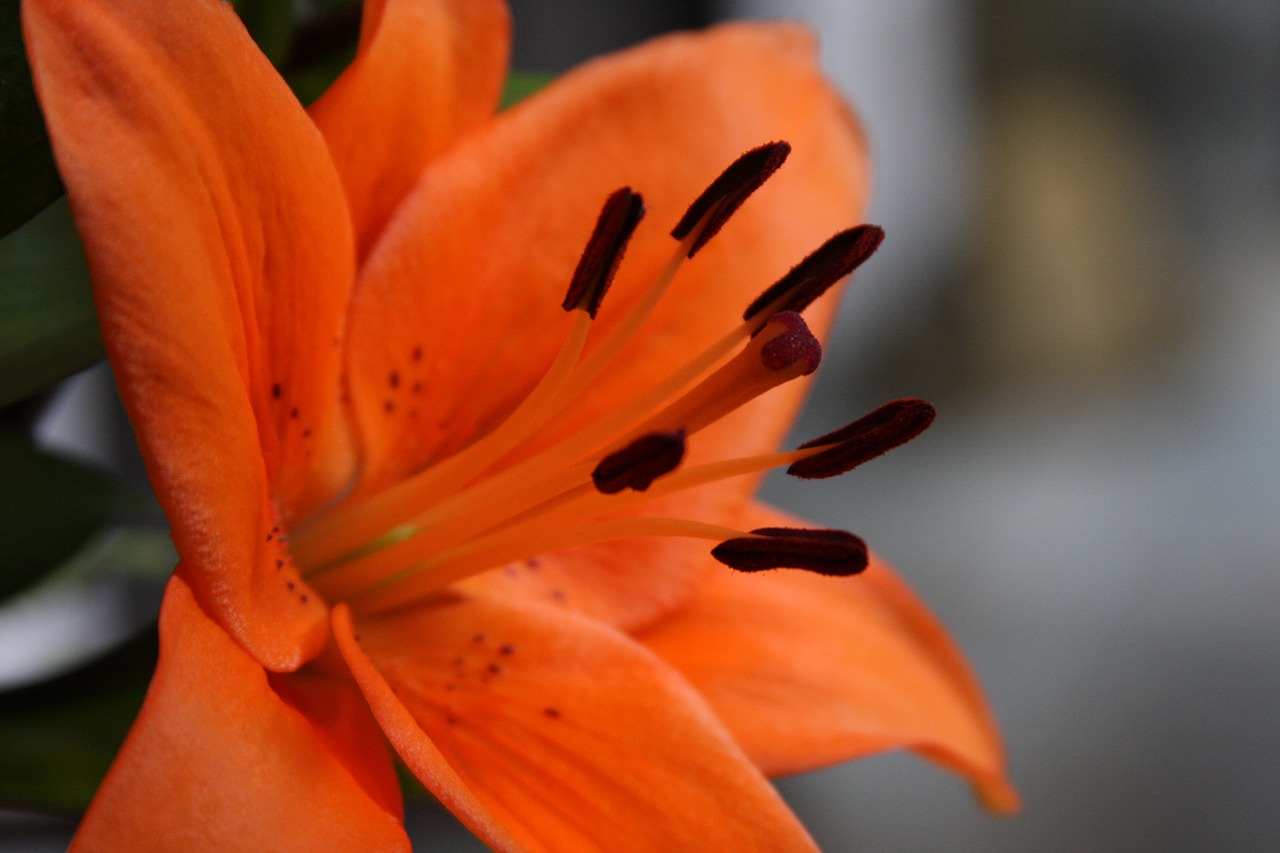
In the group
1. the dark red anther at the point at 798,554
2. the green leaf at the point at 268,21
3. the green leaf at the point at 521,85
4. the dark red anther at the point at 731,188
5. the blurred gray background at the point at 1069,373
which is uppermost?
the dark red anther at the point at 731,188

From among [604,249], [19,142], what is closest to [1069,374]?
[604,249]

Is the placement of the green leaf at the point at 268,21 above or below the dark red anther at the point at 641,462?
above

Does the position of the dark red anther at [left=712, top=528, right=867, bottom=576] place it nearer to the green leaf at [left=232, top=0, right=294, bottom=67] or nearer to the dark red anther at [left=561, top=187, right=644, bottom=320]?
the dark red anther at [left=561, top=187, right=644, bottom=320]

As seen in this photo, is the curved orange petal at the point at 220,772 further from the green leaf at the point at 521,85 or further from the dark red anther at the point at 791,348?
the green leaf at the point at 521,85

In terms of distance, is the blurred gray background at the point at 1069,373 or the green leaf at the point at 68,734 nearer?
the green leaf at the point at 68,734

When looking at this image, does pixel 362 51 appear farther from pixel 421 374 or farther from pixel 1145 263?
pixel 1145 263

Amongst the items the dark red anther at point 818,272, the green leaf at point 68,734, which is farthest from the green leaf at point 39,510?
the dark red anther at point 818,272

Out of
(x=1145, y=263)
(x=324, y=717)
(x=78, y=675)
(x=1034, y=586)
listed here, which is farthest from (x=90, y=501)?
(x=1145, y=263)
